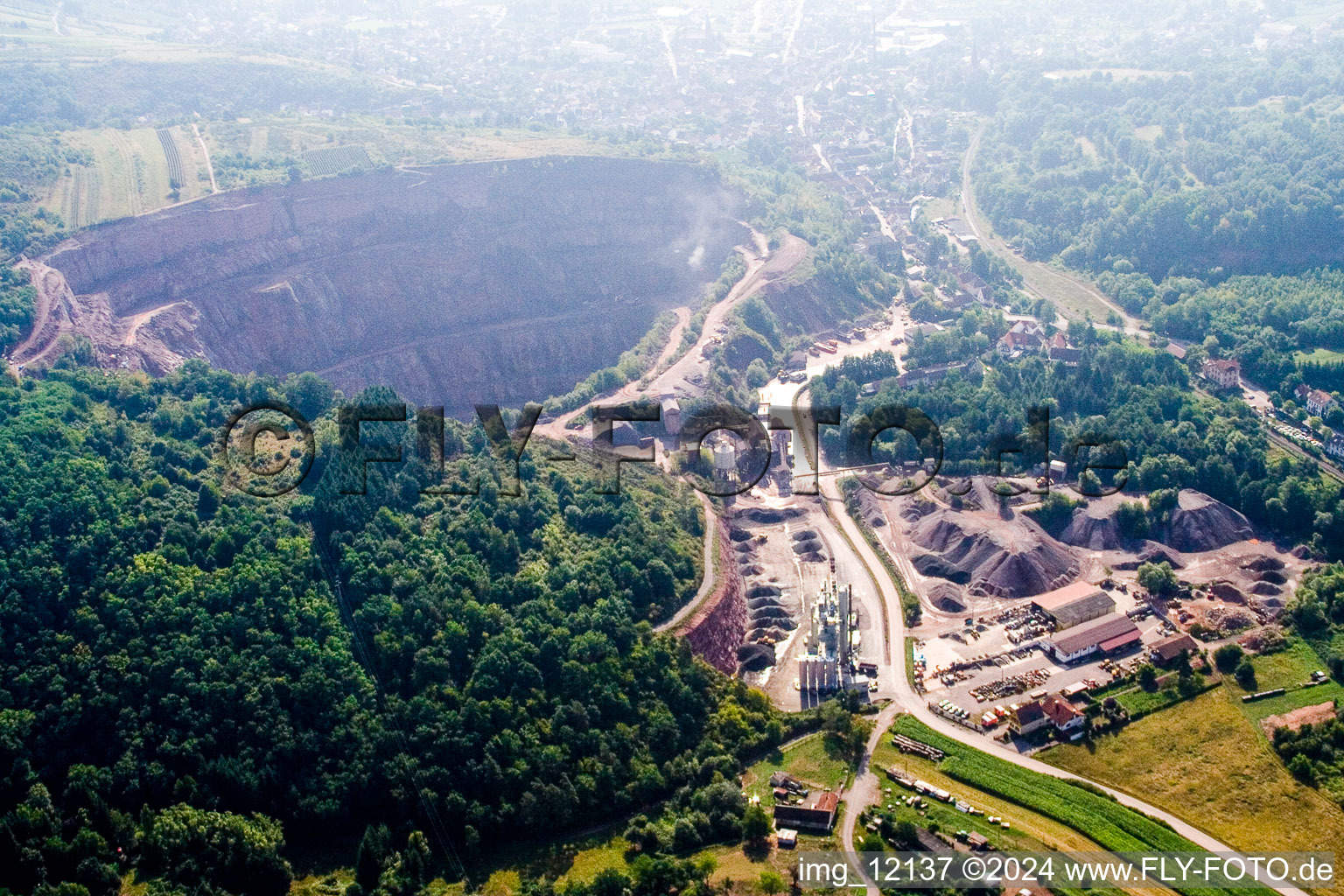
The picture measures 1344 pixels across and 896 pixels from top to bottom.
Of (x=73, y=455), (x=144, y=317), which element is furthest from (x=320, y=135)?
(x=73, y=455)

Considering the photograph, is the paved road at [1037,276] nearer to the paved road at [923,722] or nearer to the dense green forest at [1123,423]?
the dense green forest at [1123,423]

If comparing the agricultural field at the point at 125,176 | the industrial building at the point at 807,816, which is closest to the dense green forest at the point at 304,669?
the industrial building at the point at 807,816

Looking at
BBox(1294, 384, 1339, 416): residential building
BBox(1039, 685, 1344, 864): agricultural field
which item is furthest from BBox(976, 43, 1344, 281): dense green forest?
BBox(1039, 685, 1344, 864): agricultural field

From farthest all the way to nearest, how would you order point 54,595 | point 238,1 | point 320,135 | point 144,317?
point 238,1 < point 320,135 < point 144,317 < point 54,595

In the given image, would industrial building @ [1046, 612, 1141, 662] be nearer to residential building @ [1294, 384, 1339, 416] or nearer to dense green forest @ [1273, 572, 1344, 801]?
dense green forest @ [1273, 572, 1344, 801]

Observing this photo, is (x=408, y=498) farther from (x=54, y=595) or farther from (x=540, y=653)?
(x=54, y=595)

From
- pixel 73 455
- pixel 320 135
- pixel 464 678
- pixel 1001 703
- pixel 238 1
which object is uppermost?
pixel 238 1
